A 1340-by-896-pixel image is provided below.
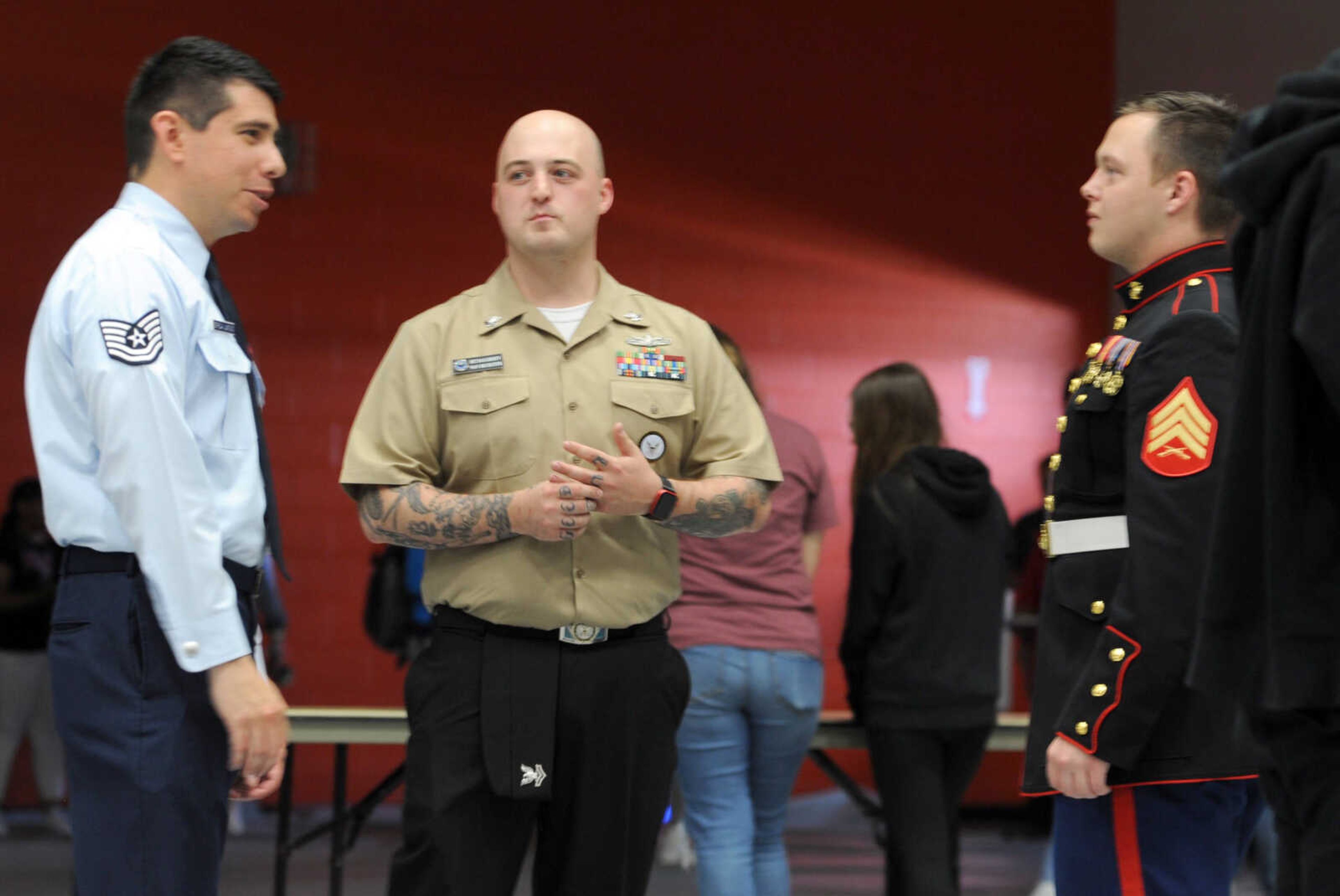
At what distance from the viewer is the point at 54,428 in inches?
73.6

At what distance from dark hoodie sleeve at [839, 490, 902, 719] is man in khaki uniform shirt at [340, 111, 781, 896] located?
A: 119 centimetres

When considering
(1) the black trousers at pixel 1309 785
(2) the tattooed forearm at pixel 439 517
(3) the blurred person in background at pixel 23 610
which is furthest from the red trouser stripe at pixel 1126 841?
(3) the blurred person in background at pixel 23 610

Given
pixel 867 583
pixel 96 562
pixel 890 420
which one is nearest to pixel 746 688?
pixel 867 583

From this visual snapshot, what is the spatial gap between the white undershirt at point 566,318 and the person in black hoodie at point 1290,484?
122 centimetres

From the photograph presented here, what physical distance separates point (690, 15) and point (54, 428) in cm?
498

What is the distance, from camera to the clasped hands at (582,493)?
214 cm

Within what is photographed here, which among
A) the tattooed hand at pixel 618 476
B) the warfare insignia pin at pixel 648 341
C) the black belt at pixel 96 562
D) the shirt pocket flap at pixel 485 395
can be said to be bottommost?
the black belt at pixel 96 562

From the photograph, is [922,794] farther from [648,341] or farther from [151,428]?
[151,428]

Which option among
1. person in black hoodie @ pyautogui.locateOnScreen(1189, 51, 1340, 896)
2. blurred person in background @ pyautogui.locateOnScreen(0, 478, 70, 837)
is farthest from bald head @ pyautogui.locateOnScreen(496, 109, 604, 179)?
blurred person in background @ pyautogui.locateOnScreen(0, 478, 70, 837)

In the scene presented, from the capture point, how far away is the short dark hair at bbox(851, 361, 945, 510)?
3.68m

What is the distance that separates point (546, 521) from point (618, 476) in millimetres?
125

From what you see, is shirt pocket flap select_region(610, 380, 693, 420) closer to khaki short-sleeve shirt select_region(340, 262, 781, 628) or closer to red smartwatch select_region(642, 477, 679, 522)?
khaki short-sleeve shirt select_region(340, 262, 781, 628)

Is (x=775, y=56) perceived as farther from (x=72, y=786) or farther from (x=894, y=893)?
(x=72, y=786)

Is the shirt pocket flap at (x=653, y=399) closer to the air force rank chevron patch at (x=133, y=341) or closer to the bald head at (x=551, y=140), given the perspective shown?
the bald head at (x=551, y=140)
